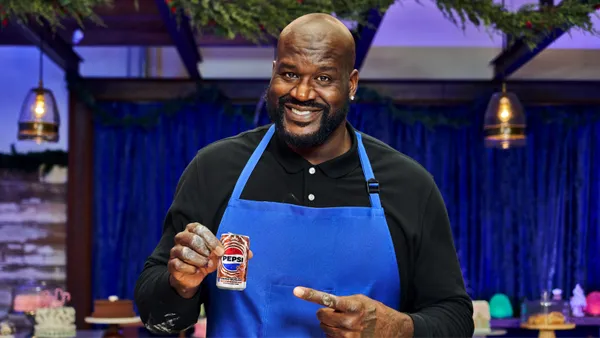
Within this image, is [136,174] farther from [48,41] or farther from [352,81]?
[352,81]

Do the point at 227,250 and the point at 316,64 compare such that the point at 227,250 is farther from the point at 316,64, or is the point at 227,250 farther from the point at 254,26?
the point at 254,26

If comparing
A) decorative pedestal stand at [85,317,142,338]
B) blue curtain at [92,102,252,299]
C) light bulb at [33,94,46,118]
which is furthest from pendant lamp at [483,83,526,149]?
light bulb at [33,94,46,118]

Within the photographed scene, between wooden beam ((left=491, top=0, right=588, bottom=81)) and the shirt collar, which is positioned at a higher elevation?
the shirt collar

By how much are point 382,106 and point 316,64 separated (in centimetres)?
598

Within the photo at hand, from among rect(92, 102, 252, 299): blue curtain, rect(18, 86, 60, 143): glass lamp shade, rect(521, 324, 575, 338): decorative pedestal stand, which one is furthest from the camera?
rect(92, 102, 252, 299): blue curtain

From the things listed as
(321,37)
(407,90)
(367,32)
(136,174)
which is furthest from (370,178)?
(136,174)

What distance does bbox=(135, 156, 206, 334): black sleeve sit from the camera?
180 cm

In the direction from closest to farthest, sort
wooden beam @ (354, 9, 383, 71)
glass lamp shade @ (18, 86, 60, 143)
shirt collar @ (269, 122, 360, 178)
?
shirt collar @ (269, 122, 360, 178)
wooden beam @ (354, 9, 383, 71)
glass lamp shade @ (18, 86, 60, 143)

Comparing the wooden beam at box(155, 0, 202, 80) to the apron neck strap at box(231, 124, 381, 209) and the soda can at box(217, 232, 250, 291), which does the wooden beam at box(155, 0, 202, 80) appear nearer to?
the apron neck strap at box(231, 124, 381, 209)

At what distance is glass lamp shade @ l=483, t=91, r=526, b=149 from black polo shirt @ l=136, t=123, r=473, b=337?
13.4 ft

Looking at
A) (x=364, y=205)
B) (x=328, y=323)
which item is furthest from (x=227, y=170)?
(x=328, y=323)

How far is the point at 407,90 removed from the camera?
787 cm

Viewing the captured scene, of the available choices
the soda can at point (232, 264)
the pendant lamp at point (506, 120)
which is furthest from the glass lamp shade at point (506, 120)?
the soda can at point (232, 264)

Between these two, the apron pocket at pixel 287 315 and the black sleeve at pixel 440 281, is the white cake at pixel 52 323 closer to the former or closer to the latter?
the apron pocket at pixel 287 315
